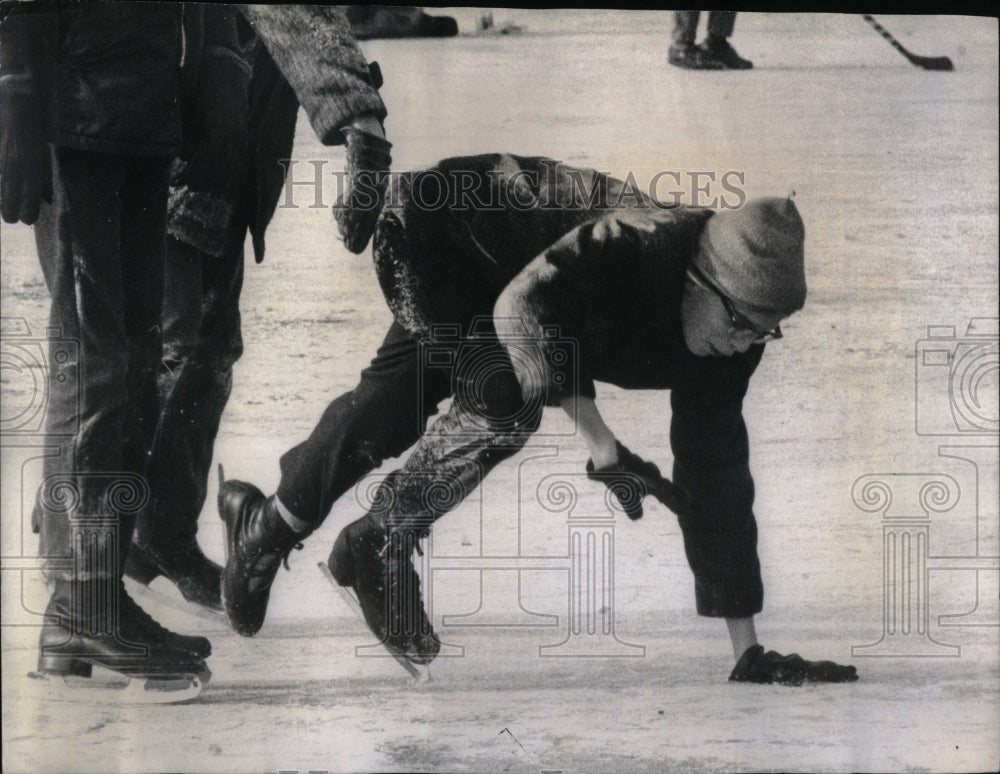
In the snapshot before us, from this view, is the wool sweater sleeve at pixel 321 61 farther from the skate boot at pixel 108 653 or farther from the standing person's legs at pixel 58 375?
the skate boot at pixel 108 653

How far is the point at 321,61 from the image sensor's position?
185 inches

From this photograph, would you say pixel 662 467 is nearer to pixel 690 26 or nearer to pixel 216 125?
pixel 690 26

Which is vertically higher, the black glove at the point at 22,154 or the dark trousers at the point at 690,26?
the dark trousers at the point at 690,26

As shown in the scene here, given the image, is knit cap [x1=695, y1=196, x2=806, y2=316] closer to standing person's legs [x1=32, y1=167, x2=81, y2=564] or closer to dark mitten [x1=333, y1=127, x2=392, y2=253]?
dark mitten [x1=333, y1=127, x2=392, y2=253]

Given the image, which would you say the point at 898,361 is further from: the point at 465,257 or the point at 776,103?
the point at 465,257

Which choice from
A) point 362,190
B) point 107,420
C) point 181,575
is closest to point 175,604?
point 181,575

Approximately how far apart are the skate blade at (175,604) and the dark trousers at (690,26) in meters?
2.56

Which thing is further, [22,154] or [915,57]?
[915,57]

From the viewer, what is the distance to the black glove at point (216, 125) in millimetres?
4676

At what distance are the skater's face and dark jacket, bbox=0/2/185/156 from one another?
1.94m

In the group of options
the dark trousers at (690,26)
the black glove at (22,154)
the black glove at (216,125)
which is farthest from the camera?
the dark trousers at (690,26)

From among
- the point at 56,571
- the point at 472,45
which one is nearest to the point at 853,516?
the point at 472,45

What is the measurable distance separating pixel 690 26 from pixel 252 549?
238 centimetres

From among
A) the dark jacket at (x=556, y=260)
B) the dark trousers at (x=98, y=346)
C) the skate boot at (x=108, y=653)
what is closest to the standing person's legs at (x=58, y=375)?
the dark trousers at (x=98, y=346)
